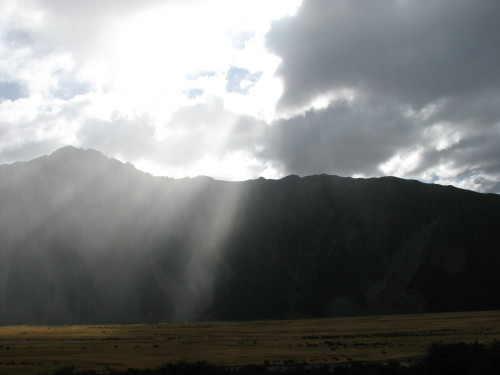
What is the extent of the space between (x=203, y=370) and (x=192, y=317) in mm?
121106

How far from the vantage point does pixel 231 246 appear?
604 feet

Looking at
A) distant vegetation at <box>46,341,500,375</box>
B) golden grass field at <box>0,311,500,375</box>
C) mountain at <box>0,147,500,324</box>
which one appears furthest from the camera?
mountain at <box>0,147,500,324</box>

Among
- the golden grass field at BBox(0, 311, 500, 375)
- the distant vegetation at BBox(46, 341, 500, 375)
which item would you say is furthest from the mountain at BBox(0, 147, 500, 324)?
the distant vegetation at BBox(46, 341, 500, 375)

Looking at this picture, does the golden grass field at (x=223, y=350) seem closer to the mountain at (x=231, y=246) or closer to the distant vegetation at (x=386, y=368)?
the distant vegetation at (x=386, y=368)

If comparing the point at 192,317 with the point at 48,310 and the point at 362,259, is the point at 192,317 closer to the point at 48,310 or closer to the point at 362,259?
the point at 48,310

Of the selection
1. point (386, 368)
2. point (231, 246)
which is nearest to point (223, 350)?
point (386, 368)

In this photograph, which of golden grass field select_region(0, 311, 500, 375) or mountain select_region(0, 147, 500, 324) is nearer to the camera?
golden grass field select_region(0, 311, 500, 375)

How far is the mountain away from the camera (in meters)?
148

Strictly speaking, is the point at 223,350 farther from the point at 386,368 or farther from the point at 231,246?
the point at 231,246

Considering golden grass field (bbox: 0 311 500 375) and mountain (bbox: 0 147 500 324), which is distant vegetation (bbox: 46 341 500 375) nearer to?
golden grass field (bbox: 0 311 500 375)

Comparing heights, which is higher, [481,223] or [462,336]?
[481,223]

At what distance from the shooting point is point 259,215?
18938 cm

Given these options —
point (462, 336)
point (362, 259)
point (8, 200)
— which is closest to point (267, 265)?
point (362, 259)

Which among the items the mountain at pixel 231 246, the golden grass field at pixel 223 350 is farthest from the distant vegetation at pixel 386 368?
the mountain at pixel 231 246
